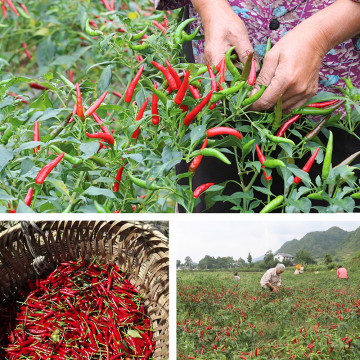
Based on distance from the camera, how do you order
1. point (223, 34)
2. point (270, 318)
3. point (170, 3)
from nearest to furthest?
point (270, 318), point (223, 34), point (170, 3)

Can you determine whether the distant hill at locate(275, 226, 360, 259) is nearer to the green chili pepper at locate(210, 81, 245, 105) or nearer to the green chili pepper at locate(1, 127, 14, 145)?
the green chili pepper at locate(210, 81, 245, 105)

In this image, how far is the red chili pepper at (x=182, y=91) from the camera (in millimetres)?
1115

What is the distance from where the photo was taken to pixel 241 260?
889 mm

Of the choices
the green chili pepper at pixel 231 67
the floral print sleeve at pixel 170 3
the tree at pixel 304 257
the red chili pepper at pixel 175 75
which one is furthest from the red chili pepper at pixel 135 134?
the floral print sleeve at pixel 170 3

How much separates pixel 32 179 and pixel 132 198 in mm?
227

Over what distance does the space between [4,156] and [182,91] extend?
1.25 ft

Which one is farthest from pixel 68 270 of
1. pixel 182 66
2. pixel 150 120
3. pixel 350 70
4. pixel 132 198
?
pixel 350 70

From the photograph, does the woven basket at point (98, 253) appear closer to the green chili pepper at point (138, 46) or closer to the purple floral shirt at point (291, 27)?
the green chili pepper at point (138, 46)

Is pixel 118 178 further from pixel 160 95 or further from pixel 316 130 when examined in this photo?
pixel 316 130

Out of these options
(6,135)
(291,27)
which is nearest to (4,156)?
(6,135)

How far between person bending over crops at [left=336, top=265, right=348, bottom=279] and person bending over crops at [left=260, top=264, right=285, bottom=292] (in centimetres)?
9

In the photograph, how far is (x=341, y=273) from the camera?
880 millimetres

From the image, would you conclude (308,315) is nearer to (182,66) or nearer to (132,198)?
(132,198)

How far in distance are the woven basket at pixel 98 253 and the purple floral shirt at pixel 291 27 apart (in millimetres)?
581
